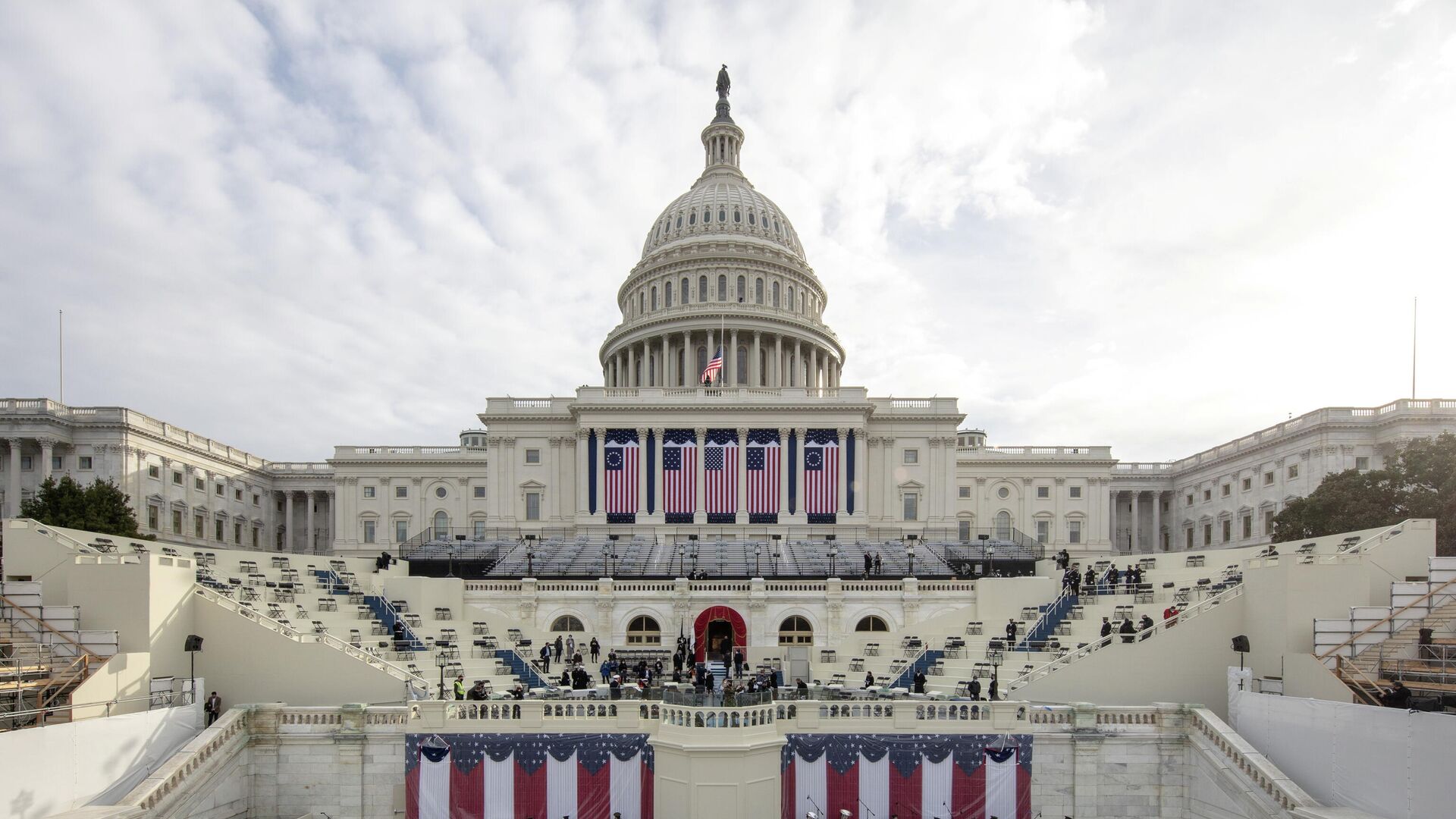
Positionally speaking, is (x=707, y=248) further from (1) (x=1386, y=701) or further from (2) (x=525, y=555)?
(1) (x=1386, y=701)

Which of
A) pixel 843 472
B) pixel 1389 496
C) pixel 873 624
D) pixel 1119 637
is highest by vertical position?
pixel 843 472

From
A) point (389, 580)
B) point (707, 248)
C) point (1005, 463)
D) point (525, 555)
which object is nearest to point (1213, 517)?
point (1005, 463)

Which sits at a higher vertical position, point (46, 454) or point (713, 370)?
point (713, 370)

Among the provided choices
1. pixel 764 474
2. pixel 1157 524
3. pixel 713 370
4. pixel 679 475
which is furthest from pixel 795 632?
pixel 1157 524

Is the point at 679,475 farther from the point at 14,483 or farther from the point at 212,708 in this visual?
the point at 14,483

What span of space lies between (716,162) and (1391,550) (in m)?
96.8

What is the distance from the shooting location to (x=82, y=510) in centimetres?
5097

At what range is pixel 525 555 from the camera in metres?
55.6

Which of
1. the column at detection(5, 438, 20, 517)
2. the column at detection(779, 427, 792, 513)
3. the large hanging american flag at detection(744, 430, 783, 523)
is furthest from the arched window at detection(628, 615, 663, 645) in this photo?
the column at detection(5, 438, 20, 517)

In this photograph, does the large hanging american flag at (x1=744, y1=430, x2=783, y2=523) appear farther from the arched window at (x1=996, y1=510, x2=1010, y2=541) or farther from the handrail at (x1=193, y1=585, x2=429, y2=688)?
the handrail at (x1=193, y1=585, x2=429, y2=688)

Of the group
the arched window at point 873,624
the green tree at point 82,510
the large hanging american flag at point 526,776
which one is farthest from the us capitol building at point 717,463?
the large hanging american flag at point 526,776

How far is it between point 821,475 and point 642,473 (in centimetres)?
1540

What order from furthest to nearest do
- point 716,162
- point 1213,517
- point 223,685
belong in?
point 716,162 → point 1213,517 → point 223,685

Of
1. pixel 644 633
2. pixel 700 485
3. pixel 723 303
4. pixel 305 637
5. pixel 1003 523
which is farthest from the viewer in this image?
pixel 723 303
